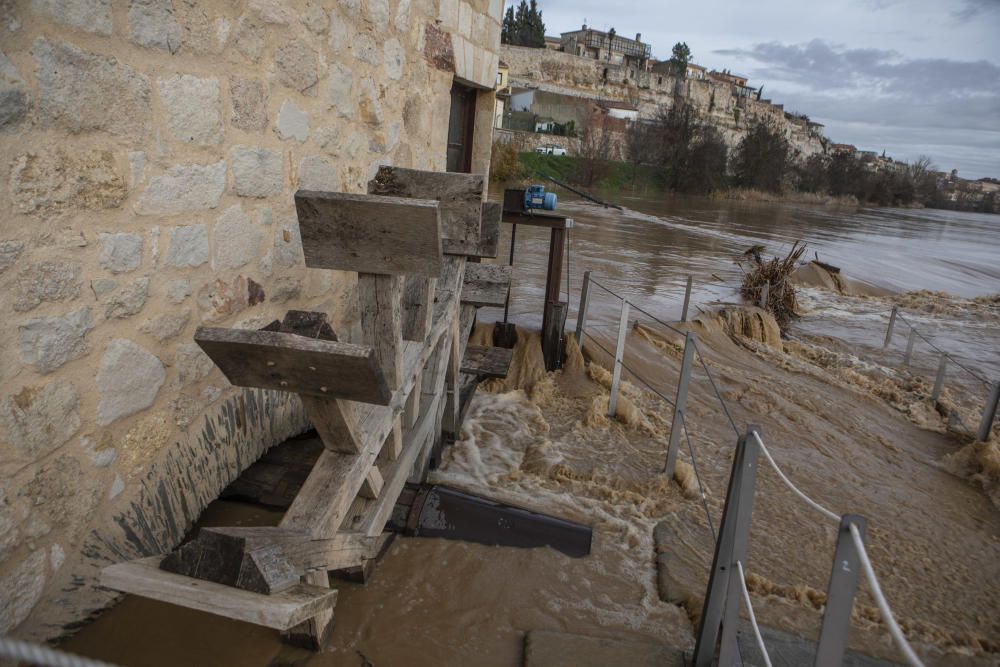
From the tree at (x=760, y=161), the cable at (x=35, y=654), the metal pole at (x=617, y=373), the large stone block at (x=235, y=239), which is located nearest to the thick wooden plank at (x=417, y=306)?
the large stone block at (x=235, y=239)

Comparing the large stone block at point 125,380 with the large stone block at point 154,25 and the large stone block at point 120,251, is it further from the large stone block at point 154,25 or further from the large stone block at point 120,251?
the large stone block at point 154,25

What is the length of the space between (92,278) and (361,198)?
2.82ft

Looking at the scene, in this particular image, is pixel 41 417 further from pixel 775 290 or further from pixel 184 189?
pixel 775 290

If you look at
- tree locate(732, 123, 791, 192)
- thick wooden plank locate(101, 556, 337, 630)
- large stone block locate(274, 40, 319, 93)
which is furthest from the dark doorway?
tree locate(732, 123, 791, 192)

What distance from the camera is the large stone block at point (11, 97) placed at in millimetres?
1608

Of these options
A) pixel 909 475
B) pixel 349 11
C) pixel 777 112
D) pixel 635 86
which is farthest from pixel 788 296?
A: pixel 777 112

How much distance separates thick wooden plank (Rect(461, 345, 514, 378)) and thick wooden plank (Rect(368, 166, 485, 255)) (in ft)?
6.72

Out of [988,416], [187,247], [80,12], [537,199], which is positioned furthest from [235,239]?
[988,416]

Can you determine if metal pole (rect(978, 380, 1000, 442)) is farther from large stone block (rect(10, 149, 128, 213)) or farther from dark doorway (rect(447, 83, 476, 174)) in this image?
large stone block (rect(10, 149, 128, 213))

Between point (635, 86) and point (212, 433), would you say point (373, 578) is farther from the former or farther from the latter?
point (635, 86)

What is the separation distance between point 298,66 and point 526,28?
229 feet

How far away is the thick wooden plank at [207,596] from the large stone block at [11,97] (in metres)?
1.18

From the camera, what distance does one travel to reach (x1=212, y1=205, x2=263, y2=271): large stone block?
253 centimetres

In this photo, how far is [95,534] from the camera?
204cm
